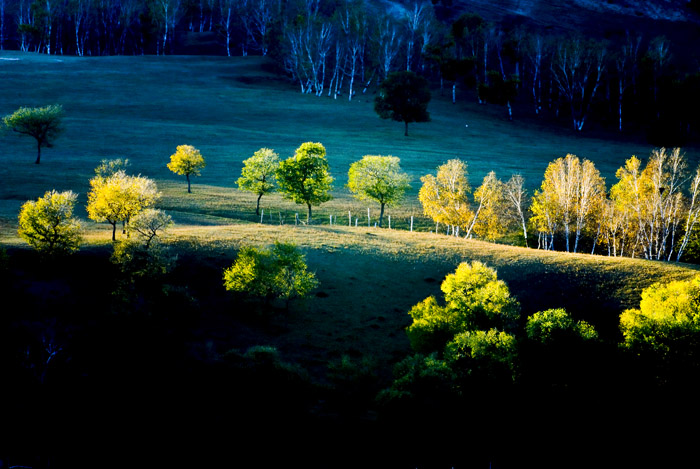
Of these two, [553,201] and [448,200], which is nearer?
[553,201]

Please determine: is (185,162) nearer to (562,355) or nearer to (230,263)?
(230,263)

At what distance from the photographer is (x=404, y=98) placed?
119 m

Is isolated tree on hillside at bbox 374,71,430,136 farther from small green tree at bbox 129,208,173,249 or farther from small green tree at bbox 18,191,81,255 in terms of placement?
small green tree at bbox 18,191,81,255

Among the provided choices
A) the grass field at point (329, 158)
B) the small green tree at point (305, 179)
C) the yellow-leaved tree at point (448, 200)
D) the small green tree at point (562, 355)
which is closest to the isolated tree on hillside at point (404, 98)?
the grass field at point (329, 158)

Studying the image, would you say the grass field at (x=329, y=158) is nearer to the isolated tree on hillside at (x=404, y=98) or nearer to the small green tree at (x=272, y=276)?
the small green tree at (x=272, y=276)

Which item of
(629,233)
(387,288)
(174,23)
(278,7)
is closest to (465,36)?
(278,7)

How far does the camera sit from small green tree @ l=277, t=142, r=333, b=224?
69.1 meters

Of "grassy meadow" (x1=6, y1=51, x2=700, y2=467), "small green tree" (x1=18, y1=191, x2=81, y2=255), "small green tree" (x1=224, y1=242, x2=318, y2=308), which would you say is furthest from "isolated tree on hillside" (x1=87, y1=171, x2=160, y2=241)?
"small green tree" (x1=224, y1=242, x2=318, y2=308)

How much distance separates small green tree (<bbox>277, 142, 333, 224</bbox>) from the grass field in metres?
3.41

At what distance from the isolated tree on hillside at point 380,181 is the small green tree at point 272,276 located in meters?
24.6

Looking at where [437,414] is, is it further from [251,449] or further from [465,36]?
[465,36]

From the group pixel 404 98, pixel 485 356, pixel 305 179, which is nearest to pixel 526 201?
pixel 305 179

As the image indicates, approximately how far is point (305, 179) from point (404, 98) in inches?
2259

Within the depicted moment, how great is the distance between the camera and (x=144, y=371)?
38094 mm
